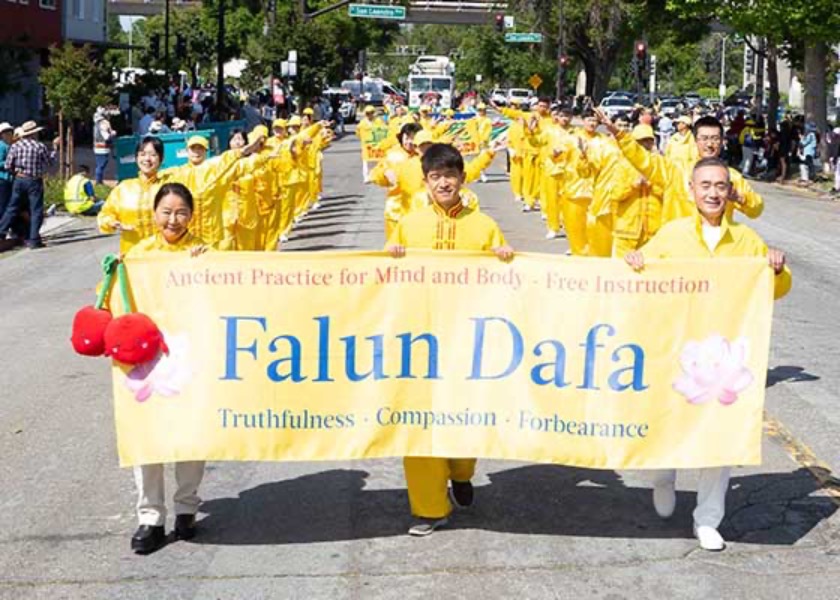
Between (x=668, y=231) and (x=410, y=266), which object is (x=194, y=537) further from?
(x=668, y=231)

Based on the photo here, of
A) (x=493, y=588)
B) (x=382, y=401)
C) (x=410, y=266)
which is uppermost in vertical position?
(x=410, y=266)

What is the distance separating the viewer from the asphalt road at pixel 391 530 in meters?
5.75

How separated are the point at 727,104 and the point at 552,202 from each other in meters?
50.7

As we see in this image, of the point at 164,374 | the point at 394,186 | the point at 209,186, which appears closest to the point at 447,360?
the point at 164,374

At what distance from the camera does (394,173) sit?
1279 cm

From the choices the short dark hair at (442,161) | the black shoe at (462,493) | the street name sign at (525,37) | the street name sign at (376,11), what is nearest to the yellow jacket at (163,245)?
the short dark hair at (442,161)

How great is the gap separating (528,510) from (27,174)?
13.1 metres

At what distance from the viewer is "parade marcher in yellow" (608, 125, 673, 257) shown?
1095cm

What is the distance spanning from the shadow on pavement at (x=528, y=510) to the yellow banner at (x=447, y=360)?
0.56m

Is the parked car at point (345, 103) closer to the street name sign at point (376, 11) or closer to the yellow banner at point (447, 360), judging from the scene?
Answer: the street name sign at point (376, 11)

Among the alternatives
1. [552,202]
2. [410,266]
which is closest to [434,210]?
[410,266]

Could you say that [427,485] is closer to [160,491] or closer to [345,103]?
[160,491]

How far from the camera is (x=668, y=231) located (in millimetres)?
6230

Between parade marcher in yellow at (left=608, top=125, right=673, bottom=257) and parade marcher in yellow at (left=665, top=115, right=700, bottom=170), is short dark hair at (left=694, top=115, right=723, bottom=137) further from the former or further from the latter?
parade marcher in yellow at (left=665, top=115, right=700, bottom=170)
